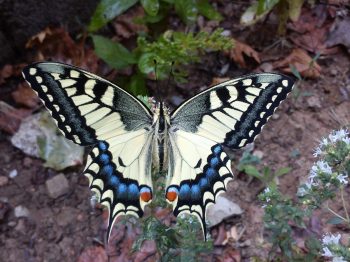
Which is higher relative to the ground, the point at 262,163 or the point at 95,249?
the point at 262,163

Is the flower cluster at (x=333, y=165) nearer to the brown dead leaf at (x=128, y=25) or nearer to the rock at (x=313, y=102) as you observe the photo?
the rock at (x=313, y=102)

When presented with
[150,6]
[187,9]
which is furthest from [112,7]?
[187,9]

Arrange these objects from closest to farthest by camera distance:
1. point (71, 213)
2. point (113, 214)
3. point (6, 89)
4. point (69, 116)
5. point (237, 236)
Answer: point (113, 214) < point (69, 116) < point (237, 236) < point (71, 213) < point (6, 89)

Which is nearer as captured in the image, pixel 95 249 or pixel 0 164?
pixel 95 249

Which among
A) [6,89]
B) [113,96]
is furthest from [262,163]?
[6,89]

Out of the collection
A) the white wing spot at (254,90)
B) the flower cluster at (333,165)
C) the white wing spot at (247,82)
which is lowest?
the flower cluster at (333,165)

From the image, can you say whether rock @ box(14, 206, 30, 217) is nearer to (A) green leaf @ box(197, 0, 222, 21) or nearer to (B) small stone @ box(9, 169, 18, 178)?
(B) small stone @ box(9, 169, 18, 178)

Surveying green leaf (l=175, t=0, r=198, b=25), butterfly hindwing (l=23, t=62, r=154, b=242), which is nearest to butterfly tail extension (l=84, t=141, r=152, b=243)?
butterfly hindwing (l=23, t=62, r=154, b=242)

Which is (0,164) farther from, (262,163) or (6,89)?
(262,163)

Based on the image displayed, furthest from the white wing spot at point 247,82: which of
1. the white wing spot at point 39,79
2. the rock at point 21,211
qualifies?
the rock at point 21,211
